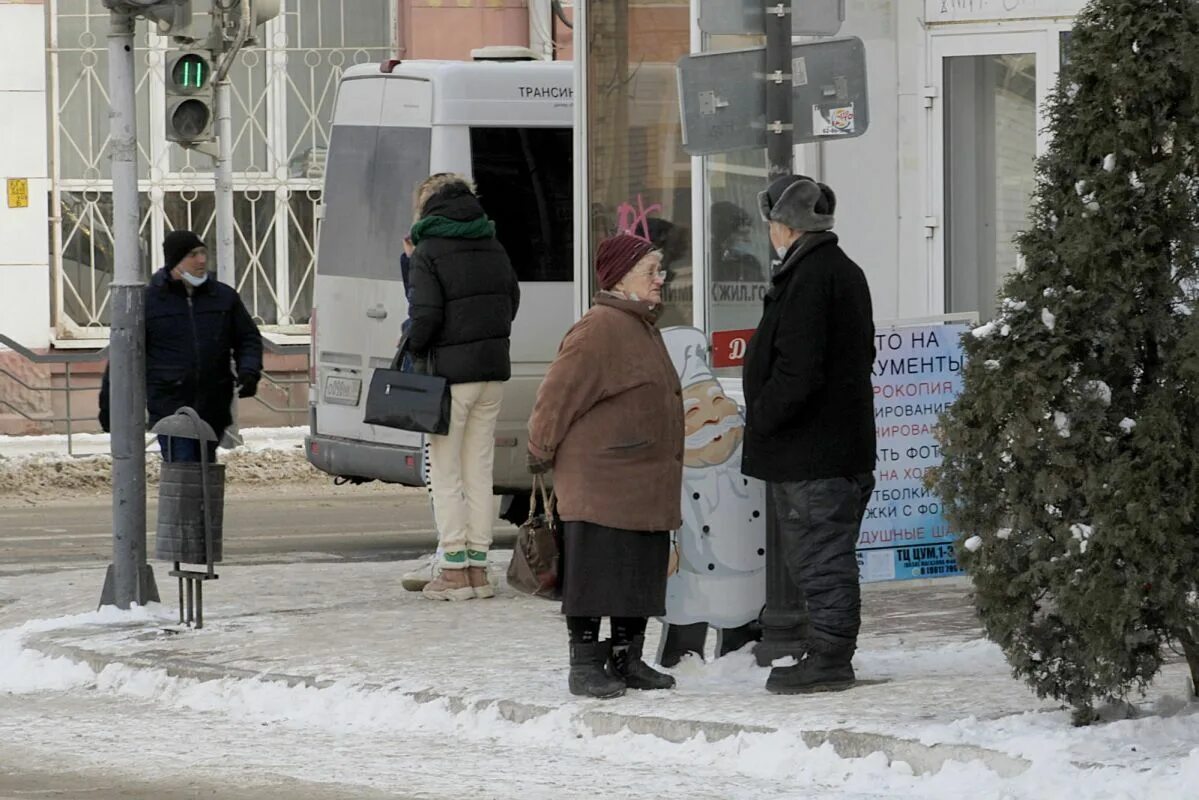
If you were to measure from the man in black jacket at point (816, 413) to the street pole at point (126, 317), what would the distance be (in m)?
3.43

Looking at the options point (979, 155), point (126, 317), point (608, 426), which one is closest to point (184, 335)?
point (126, 317)

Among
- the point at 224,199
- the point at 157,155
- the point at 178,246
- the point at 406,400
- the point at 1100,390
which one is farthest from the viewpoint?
the point at 157,155

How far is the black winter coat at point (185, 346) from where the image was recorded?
1147 centimetres

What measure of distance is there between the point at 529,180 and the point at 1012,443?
6612 mm

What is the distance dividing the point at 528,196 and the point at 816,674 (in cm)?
555

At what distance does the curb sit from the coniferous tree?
32 centimetres

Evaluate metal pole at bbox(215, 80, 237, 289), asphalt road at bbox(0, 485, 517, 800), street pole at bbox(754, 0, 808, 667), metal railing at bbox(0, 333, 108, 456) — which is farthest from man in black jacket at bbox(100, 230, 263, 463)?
metal railing at bbox(0, 333, 108, 456)

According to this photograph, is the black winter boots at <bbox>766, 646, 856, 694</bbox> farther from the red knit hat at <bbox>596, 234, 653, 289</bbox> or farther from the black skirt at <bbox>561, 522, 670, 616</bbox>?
the red knit hat at <bbox>596, 234, 653, 289</bbox>

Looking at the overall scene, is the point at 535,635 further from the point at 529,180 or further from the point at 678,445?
the point at 529,180

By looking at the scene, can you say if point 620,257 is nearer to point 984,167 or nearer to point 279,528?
point 984,167

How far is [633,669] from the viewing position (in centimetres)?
841

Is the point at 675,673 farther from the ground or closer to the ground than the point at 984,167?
closer to the ground

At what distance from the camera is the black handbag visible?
10.7 metres

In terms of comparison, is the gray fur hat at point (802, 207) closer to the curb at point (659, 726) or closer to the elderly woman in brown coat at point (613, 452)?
the elderly woman in brown coat at point (613, 452)
